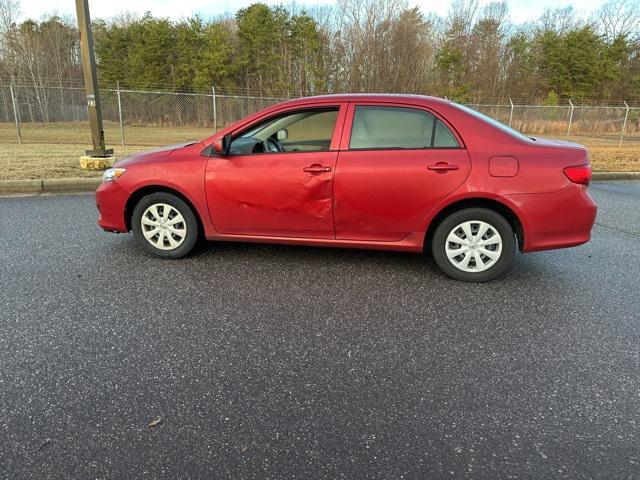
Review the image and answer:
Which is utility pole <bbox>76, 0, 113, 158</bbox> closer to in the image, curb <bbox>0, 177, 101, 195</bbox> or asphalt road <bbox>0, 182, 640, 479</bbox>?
curb <bbox>0, 177, 101, 195</bbox>

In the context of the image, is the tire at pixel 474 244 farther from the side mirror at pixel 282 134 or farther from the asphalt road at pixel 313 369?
the side mirror at pixel 282 134

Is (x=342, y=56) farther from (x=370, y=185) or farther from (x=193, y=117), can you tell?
(x=370, y=185)

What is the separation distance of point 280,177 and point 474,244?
6.03 feet

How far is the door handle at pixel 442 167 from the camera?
12.7 feet

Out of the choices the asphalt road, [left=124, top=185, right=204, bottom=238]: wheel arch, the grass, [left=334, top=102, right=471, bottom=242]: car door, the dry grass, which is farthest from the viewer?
the grass

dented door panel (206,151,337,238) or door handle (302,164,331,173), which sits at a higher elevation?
door handle (302,164,331,173)

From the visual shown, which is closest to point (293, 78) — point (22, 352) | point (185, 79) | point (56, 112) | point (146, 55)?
point (185, 79)

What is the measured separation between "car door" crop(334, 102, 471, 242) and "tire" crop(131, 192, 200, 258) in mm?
1479

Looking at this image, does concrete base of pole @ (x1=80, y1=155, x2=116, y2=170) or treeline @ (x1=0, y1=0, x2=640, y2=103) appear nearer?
concrete base of pole @ (x1=80, y1=155, x2=116, y2=170)

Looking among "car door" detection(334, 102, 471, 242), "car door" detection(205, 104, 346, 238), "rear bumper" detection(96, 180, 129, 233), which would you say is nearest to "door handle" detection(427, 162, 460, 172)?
"car door" detection(334, 102, 471, 242)

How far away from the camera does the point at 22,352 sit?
279 centimetres

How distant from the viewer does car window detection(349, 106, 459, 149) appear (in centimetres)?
401

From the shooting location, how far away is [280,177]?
4141 millimetres

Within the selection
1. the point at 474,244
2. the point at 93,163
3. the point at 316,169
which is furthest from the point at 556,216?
the point at 93,163
